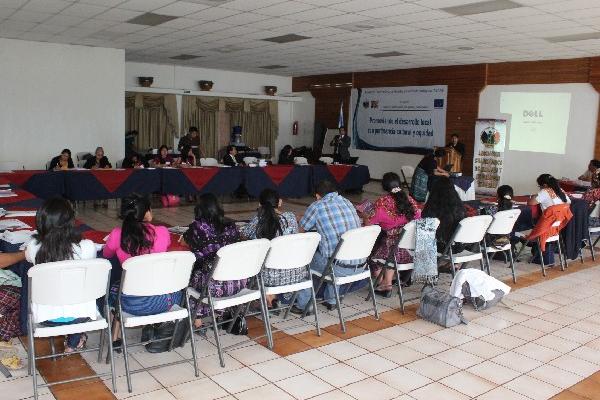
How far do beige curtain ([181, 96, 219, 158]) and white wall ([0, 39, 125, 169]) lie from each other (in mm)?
3591

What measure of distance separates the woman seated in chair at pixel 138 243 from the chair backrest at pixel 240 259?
356mm

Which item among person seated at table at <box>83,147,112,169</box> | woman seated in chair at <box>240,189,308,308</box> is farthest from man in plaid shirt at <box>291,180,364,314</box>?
person seated at table at <box>83,147,112,169</box>

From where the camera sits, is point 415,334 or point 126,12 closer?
point 415,334

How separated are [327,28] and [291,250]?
15.7 ft

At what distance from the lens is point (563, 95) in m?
10.1

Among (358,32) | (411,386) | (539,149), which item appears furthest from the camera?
(539,149)

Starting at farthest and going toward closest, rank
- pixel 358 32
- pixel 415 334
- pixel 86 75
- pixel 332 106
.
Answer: pixel 332 106 → pixel 86 75 → pixel 358 32 → pixel 415 334

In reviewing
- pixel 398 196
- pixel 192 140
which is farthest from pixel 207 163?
pixel 398 196

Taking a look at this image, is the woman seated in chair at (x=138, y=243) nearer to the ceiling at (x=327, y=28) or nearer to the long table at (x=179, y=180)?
the ceiling at (x=327, y=28)

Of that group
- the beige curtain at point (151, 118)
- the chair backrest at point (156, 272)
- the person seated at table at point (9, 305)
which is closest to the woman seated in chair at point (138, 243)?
the chair backrest at point (156, 272)

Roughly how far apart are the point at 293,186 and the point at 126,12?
4.60m

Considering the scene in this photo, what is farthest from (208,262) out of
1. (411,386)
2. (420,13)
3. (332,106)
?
(332,106)

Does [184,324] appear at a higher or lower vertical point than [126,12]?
lower

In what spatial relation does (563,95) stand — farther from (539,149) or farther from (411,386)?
(411,386)
